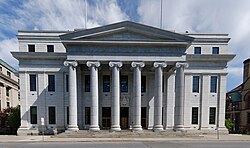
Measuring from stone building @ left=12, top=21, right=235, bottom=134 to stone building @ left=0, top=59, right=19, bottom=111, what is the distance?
1715 centimetres

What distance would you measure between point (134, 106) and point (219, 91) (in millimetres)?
14631

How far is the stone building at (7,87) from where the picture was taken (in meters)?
36.2

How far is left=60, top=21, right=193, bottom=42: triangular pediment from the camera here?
21.2 m

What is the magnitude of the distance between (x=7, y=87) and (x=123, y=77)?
31.5m

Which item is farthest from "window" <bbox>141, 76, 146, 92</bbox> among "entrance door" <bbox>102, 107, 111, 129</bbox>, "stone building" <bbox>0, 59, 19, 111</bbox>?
"stone building" <bbox>0, 59, 19, 111</bbox>

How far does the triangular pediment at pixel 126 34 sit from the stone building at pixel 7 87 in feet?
86.0

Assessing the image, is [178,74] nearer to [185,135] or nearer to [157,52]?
[157,52]

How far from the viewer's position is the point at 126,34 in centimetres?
2177

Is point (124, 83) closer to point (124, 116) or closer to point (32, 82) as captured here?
point (124, 116)

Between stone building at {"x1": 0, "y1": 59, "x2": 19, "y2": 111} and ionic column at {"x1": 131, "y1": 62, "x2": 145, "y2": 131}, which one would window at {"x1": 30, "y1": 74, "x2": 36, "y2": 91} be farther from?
stone building at {"x1": 0, "y1": 59, "x2": 19, "y2": 111}

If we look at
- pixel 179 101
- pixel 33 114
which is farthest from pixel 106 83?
pixel 33 114

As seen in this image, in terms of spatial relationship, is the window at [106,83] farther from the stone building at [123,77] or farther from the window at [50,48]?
the window at [50,48]

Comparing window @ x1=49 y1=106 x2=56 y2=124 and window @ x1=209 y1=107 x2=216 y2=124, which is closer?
window @ x1=49 y1=106 x2=56 y2=124

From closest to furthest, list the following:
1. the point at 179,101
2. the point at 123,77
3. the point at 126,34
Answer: the point at 179,101 → the point at 126,34 → the point at 123,77
